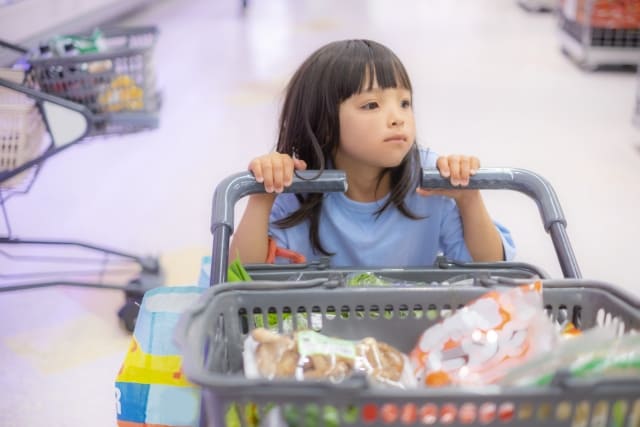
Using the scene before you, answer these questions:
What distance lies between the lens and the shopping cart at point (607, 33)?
16.2 ft

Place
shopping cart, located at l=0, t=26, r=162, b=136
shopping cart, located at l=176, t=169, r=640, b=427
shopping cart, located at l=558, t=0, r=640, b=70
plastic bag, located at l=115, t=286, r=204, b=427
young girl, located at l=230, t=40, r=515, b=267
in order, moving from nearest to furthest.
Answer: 1. shopping cart, located at l=176, t=169, r=640, b=427
2. plastic bag, located at l=115, t=286, r=204, b=427
3. young girl, located at l=230, t=40, r=515, b=267
4. shopping cart, located at l=0, t=26, r=162, b=136
5. shopping cart, located at l=558, t=0, r=640, b=70

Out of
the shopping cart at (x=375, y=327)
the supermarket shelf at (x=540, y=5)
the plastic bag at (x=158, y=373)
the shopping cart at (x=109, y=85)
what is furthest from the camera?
the supermarket shelf at (x=540, y=5)

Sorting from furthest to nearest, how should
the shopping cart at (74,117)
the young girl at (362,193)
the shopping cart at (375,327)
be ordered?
the shopping cart at (74,117)
the young girl at (362,193)
the shopping cart at (375,327)

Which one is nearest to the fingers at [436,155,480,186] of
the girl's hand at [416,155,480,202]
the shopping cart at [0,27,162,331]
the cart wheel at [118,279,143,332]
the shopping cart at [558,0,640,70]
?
the girl's hand at [416,155,480,202]

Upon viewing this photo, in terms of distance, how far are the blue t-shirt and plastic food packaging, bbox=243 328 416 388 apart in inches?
24.7

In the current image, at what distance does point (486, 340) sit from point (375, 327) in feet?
0.52

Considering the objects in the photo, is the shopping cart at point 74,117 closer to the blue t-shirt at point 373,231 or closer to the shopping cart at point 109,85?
the shopping cart at point 109,85

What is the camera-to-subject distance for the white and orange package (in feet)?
2.56

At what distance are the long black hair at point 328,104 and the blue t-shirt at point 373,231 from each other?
19 mm

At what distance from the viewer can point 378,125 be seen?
1253 millimetres

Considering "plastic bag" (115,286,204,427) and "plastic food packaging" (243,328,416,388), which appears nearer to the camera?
"plastic food packaging" (243,328,416,388)

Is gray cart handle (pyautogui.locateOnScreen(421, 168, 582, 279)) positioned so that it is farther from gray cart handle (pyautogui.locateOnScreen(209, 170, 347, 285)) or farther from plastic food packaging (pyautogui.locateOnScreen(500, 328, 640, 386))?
plastic food packaging (pyautogui.locateOnScreen(500, 328, 640, 386))

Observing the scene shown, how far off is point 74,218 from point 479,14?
5.60 metres

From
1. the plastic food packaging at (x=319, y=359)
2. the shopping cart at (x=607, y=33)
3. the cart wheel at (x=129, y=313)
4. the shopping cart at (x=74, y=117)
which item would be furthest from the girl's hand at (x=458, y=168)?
the shopping cart at (x=607, y=33)
